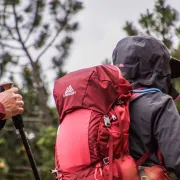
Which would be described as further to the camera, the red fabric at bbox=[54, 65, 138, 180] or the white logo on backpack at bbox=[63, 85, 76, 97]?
the white logo on backpack at bbox=[63, 85, 76, 97]

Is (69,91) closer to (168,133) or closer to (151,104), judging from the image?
(151,104)

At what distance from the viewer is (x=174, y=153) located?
8.50ft

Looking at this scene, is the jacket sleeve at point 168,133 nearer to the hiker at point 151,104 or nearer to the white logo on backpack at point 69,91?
the hiker at point 151,104

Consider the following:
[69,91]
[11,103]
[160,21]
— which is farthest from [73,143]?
[160,21]

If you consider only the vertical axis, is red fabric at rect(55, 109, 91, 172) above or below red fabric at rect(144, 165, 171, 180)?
above

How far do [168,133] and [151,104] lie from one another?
17 centimetres

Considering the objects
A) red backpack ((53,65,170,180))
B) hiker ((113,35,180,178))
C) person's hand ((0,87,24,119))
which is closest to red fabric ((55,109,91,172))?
red backpack ((53,65,170,180))

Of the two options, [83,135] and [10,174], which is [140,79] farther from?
[10,174]

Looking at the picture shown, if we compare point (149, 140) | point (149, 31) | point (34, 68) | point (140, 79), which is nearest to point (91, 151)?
point (149, 140)

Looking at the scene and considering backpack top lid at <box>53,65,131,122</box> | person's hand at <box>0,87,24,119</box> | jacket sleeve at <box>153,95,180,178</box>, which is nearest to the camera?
jacket sleeve at <box>153,95,180,178</box>

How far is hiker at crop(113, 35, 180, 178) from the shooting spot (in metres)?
2.62

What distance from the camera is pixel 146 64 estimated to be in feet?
9.59

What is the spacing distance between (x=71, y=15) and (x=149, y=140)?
30.9ft

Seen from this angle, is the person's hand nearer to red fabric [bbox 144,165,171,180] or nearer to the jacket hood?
the jacket hood
